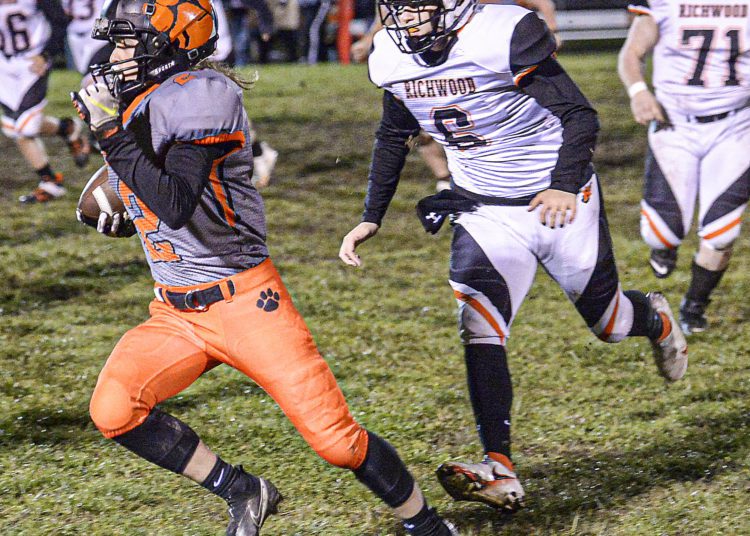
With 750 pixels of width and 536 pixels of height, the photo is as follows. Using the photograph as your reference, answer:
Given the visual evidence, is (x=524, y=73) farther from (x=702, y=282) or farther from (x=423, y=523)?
(x=702, y=282)

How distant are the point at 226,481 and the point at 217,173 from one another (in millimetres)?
960

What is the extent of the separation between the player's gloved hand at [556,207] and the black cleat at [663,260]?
8.13 ft

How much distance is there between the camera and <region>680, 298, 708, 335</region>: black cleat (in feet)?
19.1

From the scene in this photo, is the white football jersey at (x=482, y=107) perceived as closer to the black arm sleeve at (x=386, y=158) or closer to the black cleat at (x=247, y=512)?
the black arm sleeve at (x=386, y=158)

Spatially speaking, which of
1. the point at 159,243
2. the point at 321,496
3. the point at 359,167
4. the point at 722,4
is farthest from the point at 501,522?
the point at 359,167

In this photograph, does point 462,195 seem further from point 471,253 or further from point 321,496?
point 321,496

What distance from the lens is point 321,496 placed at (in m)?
4.02

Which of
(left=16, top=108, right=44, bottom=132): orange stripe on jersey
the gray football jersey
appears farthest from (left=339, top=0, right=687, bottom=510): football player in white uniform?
(left=16, top=108, right=44, bottom=132): orange stripe on jersey

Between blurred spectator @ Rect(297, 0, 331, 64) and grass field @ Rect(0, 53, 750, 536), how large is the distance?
9929 mm

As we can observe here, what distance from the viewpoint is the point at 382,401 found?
495cm

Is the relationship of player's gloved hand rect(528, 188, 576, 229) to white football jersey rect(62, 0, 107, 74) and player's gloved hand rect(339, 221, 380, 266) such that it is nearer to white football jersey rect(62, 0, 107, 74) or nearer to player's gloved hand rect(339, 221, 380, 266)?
player's gloved hand rect(339, 221, 380, 266)

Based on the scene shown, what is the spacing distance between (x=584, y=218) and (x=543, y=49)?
663 millimetres

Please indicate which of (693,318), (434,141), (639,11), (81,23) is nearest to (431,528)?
(693,318)

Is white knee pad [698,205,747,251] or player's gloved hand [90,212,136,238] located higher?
player's gloved hand [90,212,136,238]
